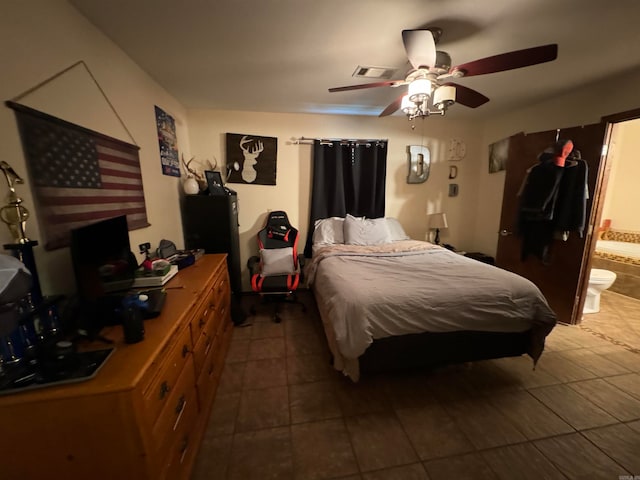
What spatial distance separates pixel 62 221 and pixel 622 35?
11.7 feet

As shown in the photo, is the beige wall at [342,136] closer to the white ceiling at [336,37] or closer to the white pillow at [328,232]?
the white pillow at [328,232]

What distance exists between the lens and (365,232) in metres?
3.14

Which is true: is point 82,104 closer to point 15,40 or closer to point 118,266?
point 15,40

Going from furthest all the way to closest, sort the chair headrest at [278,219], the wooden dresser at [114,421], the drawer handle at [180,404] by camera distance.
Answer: the chair headrest at [278,219], the drawer handle at [180,404], the wooden dresser at [114,421]

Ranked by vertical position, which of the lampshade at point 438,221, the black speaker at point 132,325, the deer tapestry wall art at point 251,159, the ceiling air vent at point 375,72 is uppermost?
the ceiling air vent at point 375,72

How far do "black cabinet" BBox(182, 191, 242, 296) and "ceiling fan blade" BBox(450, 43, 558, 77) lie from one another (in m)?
Answer: 2.35

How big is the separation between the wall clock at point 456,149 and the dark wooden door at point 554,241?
0.74 metres

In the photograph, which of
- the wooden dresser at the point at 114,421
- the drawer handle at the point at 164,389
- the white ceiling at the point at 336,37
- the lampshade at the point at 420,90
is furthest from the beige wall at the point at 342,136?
the drawer handle at the point at 164,389

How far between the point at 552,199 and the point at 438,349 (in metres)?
2.03

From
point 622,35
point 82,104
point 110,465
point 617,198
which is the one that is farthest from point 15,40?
point 617,198

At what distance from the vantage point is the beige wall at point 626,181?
3733 mm

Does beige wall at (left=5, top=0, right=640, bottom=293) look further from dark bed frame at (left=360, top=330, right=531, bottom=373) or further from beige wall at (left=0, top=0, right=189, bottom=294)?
dark bed frame at (left=360, top=330, right=531, bottom=373)

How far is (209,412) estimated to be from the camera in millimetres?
1558

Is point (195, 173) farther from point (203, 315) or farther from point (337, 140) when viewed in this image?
point (203, 315)
